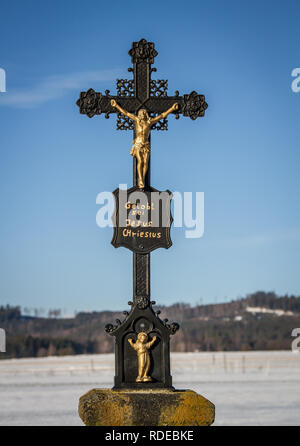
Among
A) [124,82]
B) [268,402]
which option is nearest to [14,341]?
[268,402]

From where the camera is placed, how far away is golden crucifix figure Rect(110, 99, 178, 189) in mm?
12945

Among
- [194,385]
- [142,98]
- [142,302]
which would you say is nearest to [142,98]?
[142,98]

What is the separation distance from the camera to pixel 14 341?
62.0 m

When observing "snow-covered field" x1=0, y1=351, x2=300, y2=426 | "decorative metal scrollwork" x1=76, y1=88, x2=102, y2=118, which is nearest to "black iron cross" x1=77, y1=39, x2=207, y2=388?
"decorative metal scrollwork" x1=76, y1=88, x2=102, y2=118

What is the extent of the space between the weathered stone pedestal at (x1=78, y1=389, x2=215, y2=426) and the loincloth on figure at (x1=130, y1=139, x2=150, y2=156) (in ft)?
12.7

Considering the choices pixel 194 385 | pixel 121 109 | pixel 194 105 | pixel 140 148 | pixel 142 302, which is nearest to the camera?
pixel 142 302

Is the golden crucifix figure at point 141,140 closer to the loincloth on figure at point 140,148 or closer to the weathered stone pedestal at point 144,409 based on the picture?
the loincloth on figure at point 140,148

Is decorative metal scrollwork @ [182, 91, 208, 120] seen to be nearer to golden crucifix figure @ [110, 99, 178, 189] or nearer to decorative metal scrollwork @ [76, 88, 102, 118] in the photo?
golden crucifix figure @ [110, 99, 178, 189]

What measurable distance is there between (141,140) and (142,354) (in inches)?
137

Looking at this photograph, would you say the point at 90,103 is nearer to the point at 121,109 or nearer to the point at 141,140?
the point at 121,109

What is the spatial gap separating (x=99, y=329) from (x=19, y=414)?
47.1 metres

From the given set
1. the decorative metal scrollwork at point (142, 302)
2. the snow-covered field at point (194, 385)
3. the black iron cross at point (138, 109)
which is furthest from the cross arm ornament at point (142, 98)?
the snow-covered field at point (194, 385)

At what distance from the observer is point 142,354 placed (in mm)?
12297
